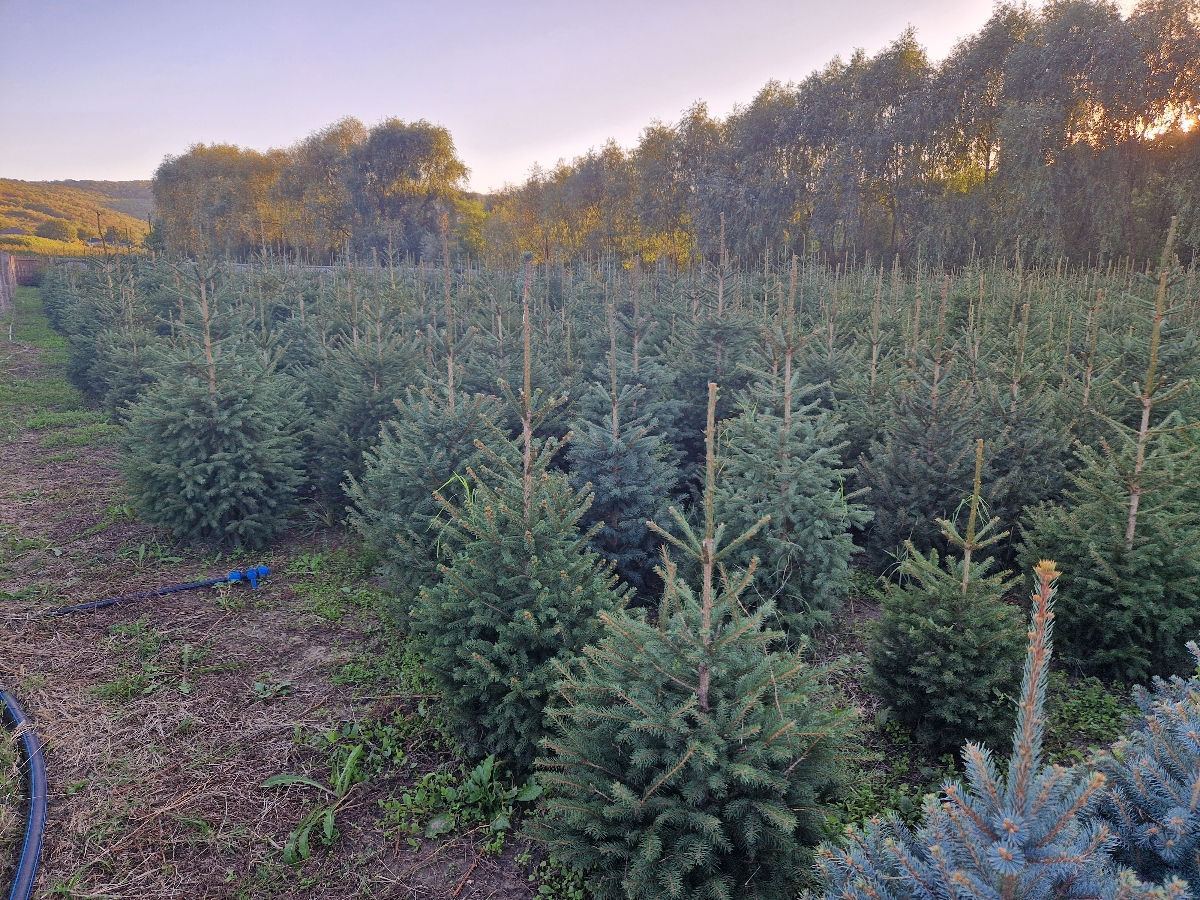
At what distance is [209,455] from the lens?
22.0 feet

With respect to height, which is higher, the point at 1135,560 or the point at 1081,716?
the point at 1135,560

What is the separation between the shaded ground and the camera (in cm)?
327

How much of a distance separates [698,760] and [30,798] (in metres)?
3.66

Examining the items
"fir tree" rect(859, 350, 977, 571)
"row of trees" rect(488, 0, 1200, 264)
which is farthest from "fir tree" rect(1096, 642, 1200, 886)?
"row of trees" rect(488, 0, 1200, 264)

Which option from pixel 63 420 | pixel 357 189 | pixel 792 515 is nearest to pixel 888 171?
pixel 792 515

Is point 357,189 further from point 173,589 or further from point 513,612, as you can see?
point 513,612

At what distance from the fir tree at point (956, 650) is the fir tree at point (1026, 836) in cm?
212

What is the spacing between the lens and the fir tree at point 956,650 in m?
3.70

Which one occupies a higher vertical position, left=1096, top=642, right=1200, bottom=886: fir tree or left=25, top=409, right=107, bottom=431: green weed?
left=1096, top=642, right=1200, bottom=886: fir tree

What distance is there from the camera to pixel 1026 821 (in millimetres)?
1522

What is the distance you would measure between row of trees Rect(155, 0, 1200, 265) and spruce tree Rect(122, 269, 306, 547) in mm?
2556

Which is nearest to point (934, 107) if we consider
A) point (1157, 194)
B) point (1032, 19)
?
point (1032, 19)

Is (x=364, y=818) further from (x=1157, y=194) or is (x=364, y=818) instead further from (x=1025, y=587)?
(x=1157, y=194)

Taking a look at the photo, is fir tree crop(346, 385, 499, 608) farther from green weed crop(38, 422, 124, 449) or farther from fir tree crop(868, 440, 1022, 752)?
green weed crop(38, 422, 124, 449)
